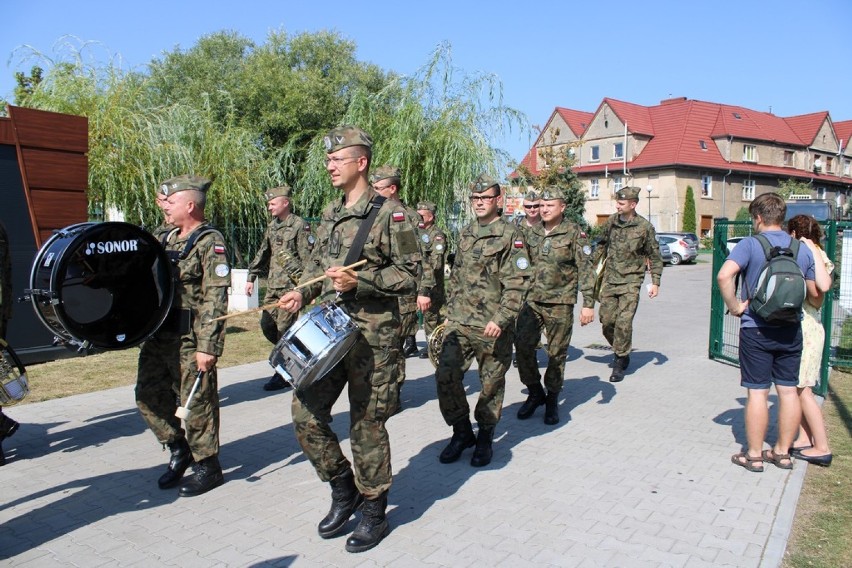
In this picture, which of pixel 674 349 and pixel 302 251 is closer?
pixel 302 251

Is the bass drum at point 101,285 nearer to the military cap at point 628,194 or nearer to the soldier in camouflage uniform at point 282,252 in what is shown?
the soldier in camouflage uniform at point 282,252

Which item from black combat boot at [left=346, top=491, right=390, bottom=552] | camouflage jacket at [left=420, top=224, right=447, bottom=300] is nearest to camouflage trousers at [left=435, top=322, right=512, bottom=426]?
black combat boot at [left=346, top=491, right=390, bottom=552]

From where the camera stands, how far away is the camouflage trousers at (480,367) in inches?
204

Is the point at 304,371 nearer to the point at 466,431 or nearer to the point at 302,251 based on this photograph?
the point at 466,431

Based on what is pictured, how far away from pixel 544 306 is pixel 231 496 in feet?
11.2

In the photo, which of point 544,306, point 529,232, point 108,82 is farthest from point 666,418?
point 108,82

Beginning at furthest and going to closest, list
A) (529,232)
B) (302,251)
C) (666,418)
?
(302,251) → (529,232) → (666,418)

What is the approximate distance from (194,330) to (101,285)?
28.2 inches

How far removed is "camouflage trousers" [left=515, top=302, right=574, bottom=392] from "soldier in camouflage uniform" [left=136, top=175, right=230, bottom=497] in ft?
9.63

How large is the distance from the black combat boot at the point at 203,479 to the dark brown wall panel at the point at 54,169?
5255 mm

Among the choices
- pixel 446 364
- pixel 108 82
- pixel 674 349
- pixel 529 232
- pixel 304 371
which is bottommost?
pixel 674 349

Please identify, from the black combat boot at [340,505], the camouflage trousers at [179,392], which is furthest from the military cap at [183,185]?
the black combat boot at [340,505]

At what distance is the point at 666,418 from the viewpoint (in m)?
6.66

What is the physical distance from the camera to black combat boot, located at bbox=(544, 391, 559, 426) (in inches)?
253
